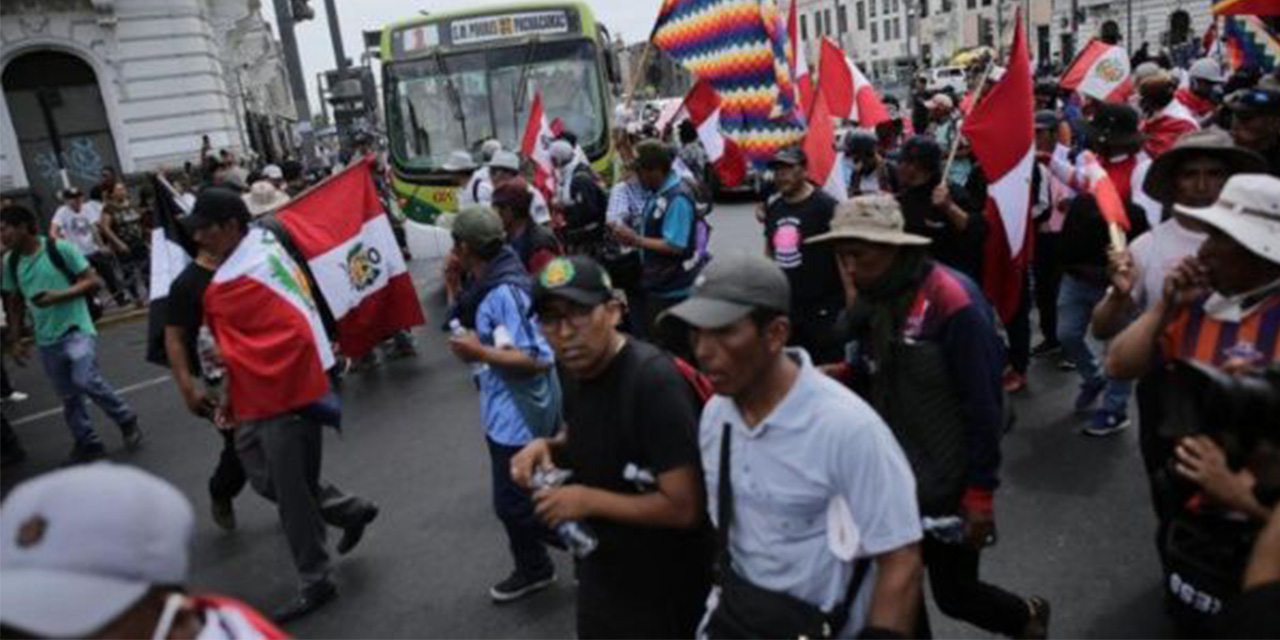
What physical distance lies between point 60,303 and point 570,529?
18.3 feet

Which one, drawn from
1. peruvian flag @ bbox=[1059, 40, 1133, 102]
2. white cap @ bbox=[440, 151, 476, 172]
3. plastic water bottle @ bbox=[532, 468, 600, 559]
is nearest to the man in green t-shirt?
white cap @ bbox=[440, 151, 476, 172]

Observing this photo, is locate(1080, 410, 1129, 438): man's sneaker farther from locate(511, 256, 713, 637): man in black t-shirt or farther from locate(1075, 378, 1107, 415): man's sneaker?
locate(511, 256, 713, 637): man in black t-shirt

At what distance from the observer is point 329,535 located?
517 cm

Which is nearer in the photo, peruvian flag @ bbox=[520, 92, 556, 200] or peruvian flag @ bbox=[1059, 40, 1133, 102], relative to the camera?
peruvian flag @ bbox=[1059, 40, 1133, 102]

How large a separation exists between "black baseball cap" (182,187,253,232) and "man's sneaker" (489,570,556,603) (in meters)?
1.95

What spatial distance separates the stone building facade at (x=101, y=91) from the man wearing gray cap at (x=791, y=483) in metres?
18.6

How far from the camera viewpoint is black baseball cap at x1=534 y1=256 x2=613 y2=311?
243 cm

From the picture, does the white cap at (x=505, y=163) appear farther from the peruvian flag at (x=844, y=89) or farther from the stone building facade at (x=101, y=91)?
the stone building facade at (x=101, y=91)

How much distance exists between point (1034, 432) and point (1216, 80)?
6.15 meters

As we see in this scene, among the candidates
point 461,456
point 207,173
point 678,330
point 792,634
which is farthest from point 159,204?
point 207,173

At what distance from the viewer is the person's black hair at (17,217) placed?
6.42 m

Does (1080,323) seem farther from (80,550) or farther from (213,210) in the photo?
(80,550)

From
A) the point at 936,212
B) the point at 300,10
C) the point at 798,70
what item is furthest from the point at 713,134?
the point at 300,10

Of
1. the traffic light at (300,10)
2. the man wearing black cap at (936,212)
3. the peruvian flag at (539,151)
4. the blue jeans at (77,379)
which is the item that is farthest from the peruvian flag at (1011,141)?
the traffic light at (300,10)
